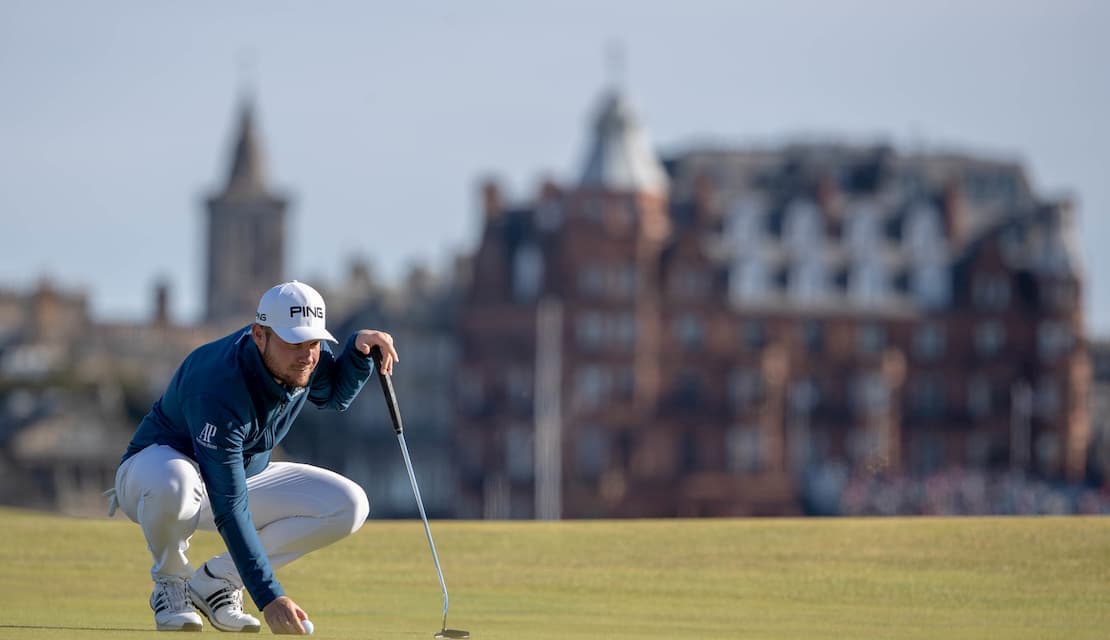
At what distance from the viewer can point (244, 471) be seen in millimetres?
14203

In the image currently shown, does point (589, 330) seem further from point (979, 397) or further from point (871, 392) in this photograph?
point (979, 397)

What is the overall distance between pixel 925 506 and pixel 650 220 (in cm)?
1714

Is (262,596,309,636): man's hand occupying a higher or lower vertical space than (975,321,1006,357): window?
higher

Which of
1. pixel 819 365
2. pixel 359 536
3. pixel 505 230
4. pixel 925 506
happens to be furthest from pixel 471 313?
pixel 359 536

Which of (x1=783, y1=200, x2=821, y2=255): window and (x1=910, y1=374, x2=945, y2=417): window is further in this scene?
(x1=910, y1=374, x2=945, y2=417): window

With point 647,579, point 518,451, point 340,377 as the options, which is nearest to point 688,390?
point 518,451

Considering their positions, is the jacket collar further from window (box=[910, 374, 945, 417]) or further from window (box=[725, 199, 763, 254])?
window (box=[910, 374, 945, 417])

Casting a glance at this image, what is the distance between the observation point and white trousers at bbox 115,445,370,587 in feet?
46.6

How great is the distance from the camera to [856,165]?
115000 millimetres

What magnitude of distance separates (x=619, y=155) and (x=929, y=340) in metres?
14.9

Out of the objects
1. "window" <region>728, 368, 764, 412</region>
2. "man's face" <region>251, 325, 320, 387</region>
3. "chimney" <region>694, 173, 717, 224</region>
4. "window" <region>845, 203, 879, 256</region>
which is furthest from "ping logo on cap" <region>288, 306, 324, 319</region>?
"window" <region>845, 203, 879, 256</region>

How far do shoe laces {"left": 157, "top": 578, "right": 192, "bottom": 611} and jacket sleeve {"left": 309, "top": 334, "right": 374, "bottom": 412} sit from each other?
1202mm

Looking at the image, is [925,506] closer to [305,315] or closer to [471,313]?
[471,313]

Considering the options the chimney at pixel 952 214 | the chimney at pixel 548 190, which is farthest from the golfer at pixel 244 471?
the chimney at pixel 952 214
